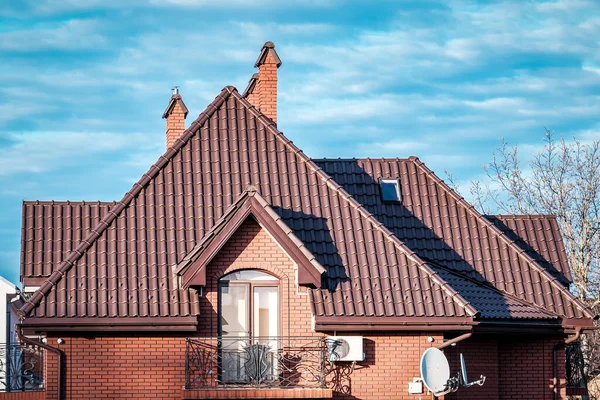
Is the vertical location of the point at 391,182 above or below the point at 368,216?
above

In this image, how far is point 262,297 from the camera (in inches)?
819

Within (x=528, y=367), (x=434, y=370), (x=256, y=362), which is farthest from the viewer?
(x=528, y=367)

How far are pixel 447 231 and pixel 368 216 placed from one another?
114 inches

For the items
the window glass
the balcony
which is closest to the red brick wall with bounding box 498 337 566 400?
the balcony

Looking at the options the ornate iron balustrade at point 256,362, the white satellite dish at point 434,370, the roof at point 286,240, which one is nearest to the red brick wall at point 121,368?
the ornate iron balustrade at point 256,362

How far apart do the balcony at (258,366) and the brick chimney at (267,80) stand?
660 centimetres

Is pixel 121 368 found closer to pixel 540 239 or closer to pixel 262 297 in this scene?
pixel 262 297

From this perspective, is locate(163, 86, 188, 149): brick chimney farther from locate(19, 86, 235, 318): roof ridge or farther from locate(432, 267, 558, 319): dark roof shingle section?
locate(432, 267, 558, 319): dark roof shingle section

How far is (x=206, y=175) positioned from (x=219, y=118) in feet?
5.41

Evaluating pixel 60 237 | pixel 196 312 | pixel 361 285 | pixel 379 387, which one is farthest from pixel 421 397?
pixel 60 237

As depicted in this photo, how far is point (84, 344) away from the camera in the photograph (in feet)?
66.0

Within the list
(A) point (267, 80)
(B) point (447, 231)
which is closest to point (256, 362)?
(B) point (447, 231)

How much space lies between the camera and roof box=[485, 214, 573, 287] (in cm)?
2461

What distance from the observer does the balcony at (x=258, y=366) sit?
19875 mm
